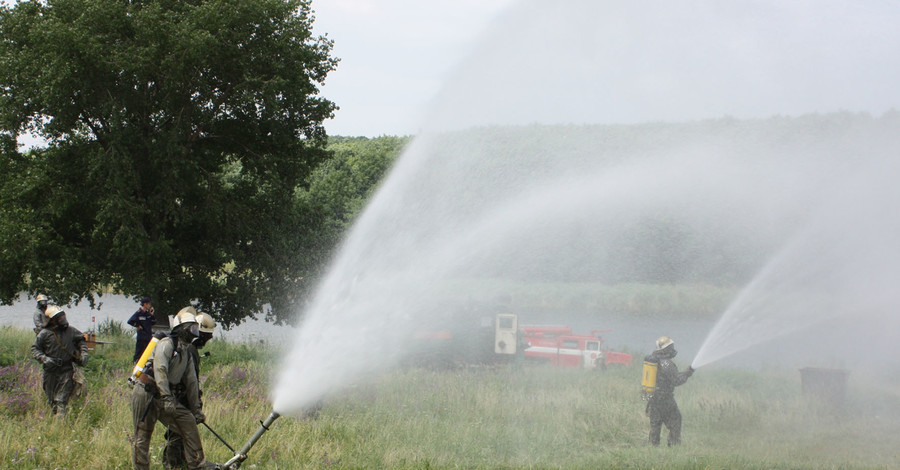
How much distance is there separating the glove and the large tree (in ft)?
46.3

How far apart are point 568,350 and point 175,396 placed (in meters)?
16.0

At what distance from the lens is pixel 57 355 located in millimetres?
11219

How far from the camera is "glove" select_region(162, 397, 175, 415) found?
7391 millimetres

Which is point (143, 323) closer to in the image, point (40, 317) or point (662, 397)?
point (40, 317)

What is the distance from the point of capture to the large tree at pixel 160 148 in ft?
66.5

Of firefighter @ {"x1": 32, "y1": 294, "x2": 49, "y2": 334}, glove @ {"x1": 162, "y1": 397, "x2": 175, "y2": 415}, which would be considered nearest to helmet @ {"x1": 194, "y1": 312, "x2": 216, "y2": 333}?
glove @ {"x1": 162, "y1": 397, "x2": 175, "y2": 415}

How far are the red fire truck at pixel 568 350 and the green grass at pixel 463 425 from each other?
12.9ft

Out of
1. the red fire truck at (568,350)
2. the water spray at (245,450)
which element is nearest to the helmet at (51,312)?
the water spray at (245,450)

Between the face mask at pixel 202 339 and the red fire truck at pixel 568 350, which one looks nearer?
the face mask at pixel 202 339

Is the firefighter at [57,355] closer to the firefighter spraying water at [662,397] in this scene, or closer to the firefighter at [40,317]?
the firefighter at [40,317]

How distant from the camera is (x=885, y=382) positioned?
836 inches

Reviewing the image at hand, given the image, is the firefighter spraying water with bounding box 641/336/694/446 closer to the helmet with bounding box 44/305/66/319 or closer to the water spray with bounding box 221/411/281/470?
the water spray with bounding box 221/411/281/470

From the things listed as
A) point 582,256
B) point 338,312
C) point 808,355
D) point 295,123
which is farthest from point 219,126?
point 582,256

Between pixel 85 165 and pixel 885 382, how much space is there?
22.8 m
